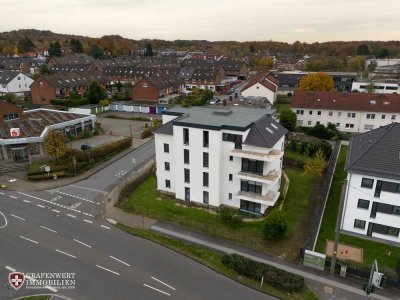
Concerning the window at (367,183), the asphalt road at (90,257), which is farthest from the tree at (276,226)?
the window at (367,183)

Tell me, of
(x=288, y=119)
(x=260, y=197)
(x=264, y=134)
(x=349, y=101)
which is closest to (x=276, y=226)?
(x=260, y=197)

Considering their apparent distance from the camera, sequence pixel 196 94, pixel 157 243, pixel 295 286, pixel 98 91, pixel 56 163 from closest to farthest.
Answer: pixel 295 286, pixel 157 243, pixel 56 163, pixel 98 91, pixel 196 94

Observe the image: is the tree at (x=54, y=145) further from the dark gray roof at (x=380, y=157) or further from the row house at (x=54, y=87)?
the row house at (x=54, y=87)

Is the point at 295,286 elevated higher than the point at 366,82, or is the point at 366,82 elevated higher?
the point at 366,82

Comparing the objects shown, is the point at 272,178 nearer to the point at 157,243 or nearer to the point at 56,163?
the point at 157,243

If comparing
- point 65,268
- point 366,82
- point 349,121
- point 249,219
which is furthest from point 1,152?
point 366,82

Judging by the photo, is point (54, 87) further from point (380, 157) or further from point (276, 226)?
point (380, 157)

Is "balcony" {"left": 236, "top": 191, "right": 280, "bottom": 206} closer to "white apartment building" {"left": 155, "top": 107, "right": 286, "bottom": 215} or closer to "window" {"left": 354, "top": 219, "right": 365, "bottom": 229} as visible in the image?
"white apartment building" {"left": 155, "top": 107, "right": 286, "bottom": 215}
